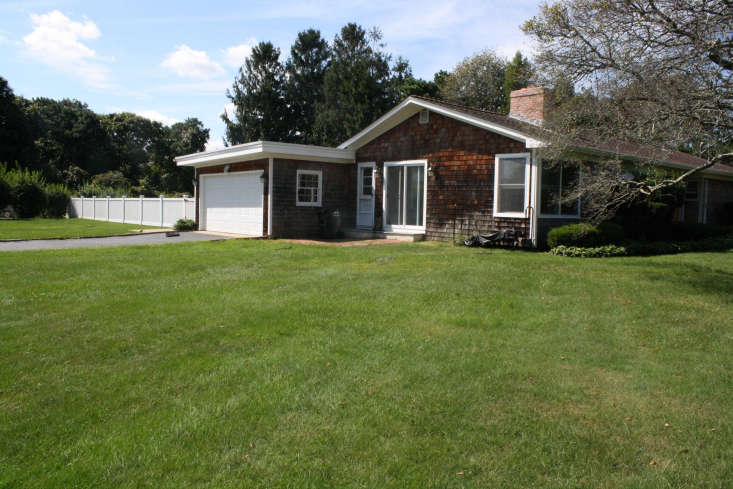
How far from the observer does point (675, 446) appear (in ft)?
11.3

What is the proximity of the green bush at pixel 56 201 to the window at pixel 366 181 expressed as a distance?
2345 centimetres

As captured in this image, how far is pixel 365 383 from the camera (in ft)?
14.4

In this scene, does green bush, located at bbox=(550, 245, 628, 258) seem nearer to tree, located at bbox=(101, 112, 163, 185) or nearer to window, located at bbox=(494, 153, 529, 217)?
window, located at bbox=(494, 153, 529, 217)

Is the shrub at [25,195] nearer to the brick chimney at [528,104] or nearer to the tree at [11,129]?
the tree at [11,129]

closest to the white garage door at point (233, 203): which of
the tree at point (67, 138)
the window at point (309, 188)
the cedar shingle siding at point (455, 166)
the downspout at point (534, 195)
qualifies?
the window at point (309, 188)

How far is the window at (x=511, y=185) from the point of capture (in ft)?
42.3

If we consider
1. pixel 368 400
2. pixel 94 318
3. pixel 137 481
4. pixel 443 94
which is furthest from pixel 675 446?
pixel 443 94

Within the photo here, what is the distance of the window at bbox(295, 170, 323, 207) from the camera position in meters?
16.5

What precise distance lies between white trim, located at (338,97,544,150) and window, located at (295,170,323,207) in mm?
1461

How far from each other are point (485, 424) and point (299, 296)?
4.17m

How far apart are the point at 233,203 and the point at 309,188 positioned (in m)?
3.23

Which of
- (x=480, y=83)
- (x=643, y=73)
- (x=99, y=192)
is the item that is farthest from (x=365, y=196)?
(x=99, y=192)

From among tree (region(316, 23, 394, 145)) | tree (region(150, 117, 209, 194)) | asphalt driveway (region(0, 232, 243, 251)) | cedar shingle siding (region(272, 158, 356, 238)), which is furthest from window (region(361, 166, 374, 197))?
tree (region(150, 117, 209, 194))

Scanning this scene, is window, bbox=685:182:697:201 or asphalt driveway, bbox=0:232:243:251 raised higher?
window, bbox=685:182:697:201
